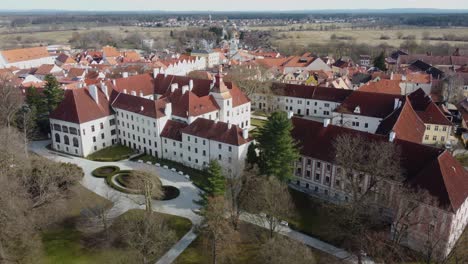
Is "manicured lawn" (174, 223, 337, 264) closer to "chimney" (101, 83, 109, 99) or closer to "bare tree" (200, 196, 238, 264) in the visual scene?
"bare tree" (200, 196, 238, 264)

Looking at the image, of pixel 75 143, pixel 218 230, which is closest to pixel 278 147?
pixel 218 230

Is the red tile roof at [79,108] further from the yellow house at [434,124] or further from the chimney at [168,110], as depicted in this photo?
the yellow house at [434,124]

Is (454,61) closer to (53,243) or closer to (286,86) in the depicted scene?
(286,86)

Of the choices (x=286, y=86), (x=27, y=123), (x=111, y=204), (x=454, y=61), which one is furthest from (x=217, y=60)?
(x=111, y=204)

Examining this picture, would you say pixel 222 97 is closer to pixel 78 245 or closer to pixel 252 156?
pixel 252 156

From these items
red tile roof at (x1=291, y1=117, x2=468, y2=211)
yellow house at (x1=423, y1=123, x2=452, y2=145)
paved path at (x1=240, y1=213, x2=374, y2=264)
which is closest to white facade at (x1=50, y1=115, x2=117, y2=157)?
paved path at (x1=240, y1=213, x2=374, y2=264)

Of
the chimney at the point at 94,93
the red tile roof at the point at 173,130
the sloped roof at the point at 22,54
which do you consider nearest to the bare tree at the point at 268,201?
the red tile roof at the point at 173,130
